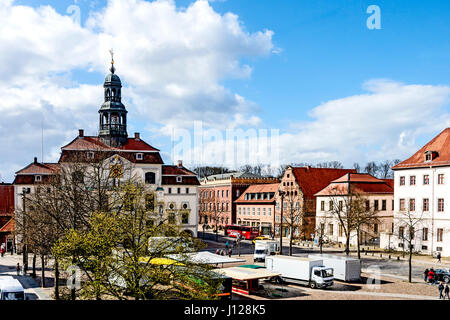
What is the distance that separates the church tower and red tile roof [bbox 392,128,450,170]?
39.4m

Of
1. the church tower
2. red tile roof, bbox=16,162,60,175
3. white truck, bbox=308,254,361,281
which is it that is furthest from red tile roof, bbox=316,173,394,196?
red tile roof, bbox=16,162,60,175

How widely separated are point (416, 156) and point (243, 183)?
42.3 metres

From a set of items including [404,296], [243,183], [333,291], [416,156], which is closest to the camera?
[404,296]

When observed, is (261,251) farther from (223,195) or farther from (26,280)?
(223,195)

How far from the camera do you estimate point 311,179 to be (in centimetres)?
7575

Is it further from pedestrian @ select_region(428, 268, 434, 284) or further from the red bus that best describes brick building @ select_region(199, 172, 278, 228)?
pedestrian @ select_region(428, 268, 434, 284)

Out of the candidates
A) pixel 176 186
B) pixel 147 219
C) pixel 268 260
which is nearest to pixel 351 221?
pixel 268 260

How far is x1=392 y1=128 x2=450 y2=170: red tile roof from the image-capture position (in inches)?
2062

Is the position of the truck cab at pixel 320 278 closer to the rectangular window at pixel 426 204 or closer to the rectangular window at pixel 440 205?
the rectangular window at pixel 440 205

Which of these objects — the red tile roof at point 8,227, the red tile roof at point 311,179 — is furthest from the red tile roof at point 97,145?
the red tile roof at point 311,179

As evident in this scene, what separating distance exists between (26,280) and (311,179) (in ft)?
168

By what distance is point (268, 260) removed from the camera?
114 ft
